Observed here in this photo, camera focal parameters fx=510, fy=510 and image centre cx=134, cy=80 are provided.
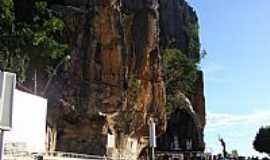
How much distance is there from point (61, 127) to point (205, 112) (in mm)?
36002

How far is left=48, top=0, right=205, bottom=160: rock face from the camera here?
36.3 metres

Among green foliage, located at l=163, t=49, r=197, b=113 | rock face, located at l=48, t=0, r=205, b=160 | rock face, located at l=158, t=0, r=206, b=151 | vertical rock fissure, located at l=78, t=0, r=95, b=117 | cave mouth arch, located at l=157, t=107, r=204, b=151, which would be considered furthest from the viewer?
rock face, located at l=158, t=0, r=206, b=151

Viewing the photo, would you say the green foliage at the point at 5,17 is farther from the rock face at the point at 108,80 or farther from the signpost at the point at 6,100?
the signpost at the point at 6,100

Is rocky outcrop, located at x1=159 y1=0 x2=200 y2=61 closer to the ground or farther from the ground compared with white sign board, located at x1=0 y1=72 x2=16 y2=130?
farther from the ground

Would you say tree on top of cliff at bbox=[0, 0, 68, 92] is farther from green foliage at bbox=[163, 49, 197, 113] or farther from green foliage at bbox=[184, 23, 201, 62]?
green foliage at bbox=[184, 23, 201, 62]

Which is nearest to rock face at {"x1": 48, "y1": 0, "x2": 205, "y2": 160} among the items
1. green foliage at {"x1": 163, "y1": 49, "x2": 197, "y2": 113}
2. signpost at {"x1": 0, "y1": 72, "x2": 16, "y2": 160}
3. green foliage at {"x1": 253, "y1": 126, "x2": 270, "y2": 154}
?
green foliage at {"x1": 163, "y1": 49, "x2": 197, "y2": 113}

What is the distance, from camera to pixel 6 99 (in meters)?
3.83

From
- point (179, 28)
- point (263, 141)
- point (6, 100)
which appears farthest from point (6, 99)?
point (263, 141)

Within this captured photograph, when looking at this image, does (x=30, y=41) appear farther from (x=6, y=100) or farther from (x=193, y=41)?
(x=193, y=41)

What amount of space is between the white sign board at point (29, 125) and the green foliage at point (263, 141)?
59269mm

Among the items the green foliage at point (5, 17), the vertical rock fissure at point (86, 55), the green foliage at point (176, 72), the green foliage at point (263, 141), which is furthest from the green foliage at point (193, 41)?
the green foliage at point (5, 17)

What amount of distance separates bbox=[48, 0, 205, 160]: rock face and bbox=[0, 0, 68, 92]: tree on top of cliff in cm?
160

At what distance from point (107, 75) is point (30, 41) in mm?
6403

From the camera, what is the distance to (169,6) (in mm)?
70688
